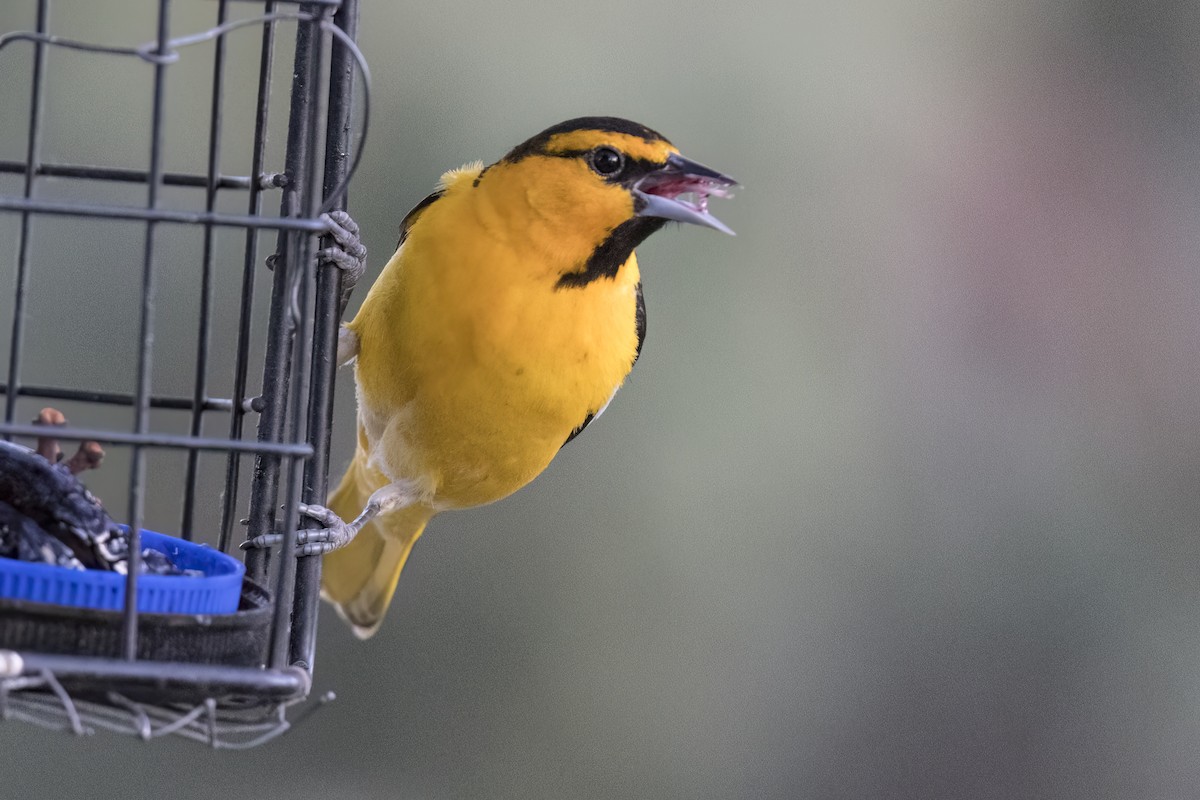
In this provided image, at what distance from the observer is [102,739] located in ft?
18.5

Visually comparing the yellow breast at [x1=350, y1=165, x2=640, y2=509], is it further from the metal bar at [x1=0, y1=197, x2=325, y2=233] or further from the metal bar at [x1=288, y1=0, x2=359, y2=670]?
the metal bar at [x1=0, y1=197, x2=325, y2=233]

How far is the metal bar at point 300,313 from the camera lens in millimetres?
2535

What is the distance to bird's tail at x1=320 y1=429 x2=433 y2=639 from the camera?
4562mm

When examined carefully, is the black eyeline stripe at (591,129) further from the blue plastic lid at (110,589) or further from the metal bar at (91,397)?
the blue plastic lid at (110,589)

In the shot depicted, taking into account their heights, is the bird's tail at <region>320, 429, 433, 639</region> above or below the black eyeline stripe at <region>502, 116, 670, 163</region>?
below

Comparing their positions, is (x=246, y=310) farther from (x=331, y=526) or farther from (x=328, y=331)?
(x=331, y=526)

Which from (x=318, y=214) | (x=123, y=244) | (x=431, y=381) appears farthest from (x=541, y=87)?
(x=318, y=214)

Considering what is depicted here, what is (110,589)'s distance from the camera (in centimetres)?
233

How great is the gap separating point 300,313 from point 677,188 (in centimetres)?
139

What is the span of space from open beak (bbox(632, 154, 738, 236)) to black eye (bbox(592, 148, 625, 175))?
65mm

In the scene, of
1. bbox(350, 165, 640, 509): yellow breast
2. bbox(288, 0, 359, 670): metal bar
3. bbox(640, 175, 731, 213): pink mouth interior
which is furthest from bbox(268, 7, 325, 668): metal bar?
bbox(640, 175, 731, 213): pink mouth interior

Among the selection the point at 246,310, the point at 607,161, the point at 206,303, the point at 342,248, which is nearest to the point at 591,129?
the point at 607,161

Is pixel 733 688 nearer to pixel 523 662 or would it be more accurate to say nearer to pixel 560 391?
pixel 523 662

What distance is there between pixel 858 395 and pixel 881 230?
69 cm
